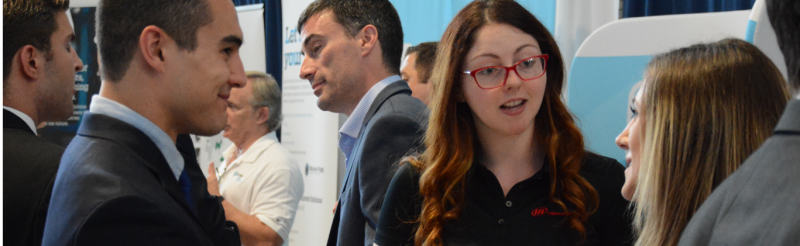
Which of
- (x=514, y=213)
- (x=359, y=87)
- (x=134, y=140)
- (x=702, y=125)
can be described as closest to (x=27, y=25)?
(x=134, y=140)

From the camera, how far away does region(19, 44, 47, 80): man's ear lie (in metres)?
1.56

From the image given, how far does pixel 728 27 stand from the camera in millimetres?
2176

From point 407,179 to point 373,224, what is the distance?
21cm

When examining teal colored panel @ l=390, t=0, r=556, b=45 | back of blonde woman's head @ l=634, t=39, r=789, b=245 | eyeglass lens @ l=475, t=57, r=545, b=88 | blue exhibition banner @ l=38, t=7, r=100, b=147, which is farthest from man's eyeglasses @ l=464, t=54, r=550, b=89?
blue exhibition banner @ l=38, t=7, r=100, b=147

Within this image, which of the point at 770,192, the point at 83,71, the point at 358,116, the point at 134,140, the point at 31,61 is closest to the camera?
the point at 770,192

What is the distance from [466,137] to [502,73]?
0.20 meters

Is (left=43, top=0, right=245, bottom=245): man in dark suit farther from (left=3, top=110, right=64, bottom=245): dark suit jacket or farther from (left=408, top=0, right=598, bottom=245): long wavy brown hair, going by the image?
(left=408, top=0, right=598, bottom=245): long wavy brown hair

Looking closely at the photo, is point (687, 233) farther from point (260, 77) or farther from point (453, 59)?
point (260, 77)

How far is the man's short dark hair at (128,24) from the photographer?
1.15 metres

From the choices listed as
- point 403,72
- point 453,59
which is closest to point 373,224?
point 453,59

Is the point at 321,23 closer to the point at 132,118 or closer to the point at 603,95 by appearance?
the point at 132,118

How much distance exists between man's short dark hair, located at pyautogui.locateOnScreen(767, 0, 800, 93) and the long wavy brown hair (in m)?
0.82

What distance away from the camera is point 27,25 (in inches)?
61.0

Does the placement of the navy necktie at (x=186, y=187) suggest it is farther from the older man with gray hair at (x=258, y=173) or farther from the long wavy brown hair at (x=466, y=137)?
the older man with gray hair at (x=258, y=173)
